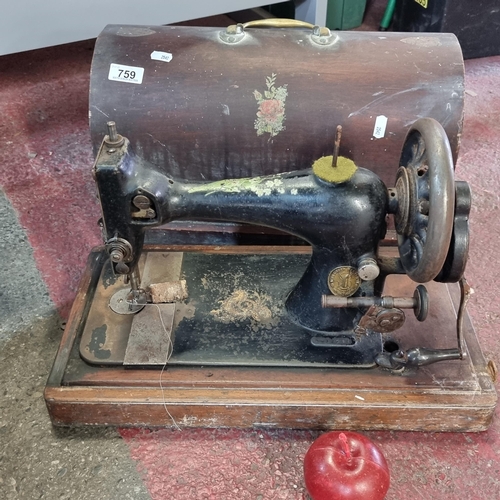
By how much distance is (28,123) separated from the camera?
2.34m

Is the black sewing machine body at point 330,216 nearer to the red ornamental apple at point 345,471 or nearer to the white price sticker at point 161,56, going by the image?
the red ornamental apple at point 345,471

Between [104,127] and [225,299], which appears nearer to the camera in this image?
[225,299]

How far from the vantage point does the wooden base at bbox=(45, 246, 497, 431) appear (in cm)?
118

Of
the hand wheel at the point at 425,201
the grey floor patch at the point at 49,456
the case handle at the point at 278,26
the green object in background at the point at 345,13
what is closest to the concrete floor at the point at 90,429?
the grey floor patch at the point at 49,456

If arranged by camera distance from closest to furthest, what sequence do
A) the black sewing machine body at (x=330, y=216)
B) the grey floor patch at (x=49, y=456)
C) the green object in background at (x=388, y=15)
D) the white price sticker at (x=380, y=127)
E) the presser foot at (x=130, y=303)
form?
1. the black sewing machine body at (x=330, y=216)
2. the grey floor patch at (x=49, y=456)
3. the presser foot at (x=130, y=303)
4. the white price sticker at (x=380, y=127)
5. the green object in background at (x=388, y=15)

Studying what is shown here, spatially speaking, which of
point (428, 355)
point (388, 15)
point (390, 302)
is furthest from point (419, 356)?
point (388, 15)

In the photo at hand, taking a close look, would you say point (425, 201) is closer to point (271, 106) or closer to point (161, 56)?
point (271, 106)

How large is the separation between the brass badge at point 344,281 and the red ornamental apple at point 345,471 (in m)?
0.28

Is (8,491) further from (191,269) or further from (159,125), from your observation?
(159,125)

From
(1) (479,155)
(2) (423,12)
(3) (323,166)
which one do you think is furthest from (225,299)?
(2) (423,12)

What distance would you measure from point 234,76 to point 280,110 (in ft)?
0.49

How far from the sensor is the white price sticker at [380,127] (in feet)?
5.05

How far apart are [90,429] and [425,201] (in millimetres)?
828

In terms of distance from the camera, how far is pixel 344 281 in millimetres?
1197
